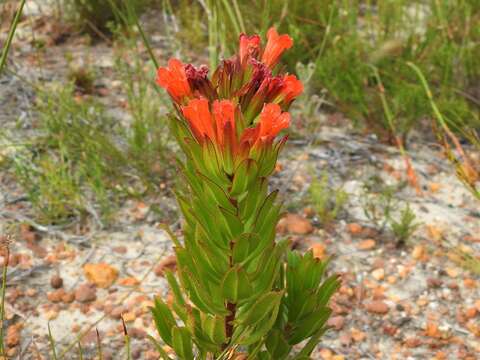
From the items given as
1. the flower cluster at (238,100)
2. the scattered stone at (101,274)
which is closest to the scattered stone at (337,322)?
the scattered stone at (101,274)

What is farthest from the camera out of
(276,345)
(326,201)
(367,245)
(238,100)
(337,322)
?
(326,201)

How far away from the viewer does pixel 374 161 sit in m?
3.23

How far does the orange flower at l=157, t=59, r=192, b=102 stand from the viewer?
1305mm

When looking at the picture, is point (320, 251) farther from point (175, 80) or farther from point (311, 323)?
point (175, 80)

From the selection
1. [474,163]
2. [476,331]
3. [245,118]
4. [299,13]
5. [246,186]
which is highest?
[245,118]

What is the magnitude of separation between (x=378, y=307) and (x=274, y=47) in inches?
55.0

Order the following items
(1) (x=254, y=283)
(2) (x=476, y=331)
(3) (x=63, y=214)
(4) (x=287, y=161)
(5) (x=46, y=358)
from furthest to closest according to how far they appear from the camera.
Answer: (4) (x=287, y=161), (3) (x=63, y=214), (2) (x=476, y=331), (5) (x=46, y=358), (1) (x=254, y=283)

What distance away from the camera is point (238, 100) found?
1.30 meters

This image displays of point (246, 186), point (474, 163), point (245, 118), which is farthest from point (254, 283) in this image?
point (474, 163)

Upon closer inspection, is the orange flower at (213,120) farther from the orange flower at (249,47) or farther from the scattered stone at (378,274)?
the scattered stone at (378,274)

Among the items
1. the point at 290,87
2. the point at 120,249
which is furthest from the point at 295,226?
the point at 290,87

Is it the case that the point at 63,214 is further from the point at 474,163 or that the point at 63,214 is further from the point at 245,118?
the point at 474,163

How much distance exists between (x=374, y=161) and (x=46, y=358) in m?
1.85

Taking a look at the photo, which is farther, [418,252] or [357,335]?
[418,252]
